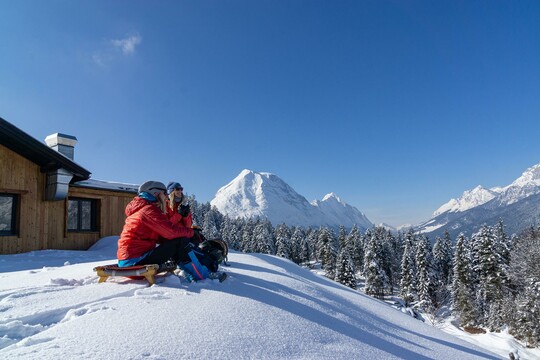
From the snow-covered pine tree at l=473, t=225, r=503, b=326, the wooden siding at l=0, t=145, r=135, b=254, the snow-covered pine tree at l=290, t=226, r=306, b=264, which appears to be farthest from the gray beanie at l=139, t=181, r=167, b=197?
the snow-covered pine tree at l=290, t=226, r=306, b=264

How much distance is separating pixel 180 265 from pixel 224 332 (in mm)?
1970

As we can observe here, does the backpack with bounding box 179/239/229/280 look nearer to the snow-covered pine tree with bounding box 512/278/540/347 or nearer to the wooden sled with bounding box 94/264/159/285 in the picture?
the wooden sled with bounding box 94/264/159/285

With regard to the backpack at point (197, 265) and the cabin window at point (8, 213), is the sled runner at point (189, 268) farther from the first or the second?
the cabin window at point (8, 213)

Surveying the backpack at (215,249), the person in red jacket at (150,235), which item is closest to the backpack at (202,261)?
the backpack at (215,249)

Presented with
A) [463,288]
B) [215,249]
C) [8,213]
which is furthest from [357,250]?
[215,249]

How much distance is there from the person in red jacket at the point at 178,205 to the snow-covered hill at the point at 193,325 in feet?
5.78

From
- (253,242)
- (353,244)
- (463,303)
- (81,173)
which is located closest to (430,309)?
(463,303)

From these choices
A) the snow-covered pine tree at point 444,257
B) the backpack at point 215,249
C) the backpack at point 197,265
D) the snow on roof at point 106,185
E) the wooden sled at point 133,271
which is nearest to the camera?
the wooden sled at point 133,271

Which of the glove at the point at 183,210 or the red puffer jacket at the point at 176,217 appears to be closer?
the red puffer jacket at the point at 176,217

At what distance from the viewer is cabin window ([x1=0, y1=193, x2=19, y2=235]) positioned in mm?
11110

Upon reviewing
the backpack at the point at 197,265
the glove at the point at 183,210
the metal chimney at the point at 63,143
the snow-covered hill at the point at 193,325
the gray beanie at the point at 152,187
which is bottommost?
the snow-covered hill at the point at 193,325

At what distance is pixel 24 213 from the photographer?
37.2ft

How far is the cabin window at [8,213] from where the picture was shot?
1111 centimetres

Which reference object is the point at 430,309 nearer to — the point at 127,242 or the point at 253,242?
the point at 253,242
